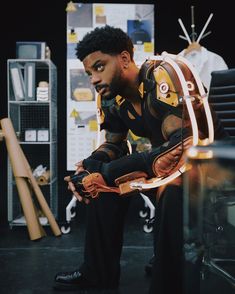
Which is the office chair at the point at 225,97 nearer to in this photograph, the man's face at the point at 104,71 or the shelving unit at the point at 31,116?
the man's face at the point at 104,71

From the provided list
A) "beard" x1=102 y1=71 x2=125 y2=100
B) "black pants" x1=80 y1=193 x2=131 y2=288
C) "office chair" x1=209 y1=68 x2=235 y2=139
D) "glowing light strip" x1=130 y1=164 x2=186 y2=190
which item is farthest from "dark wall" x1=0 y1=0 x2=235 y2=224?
"glowing light strip" x1=130 y1=164 x2=186 y2=190

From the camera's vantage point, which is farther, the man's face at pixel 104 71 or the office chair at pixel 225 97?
the office chair at pixel 225 97

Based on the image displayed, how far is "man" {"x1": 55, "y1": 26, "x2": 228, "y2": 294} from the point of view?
1.57 m

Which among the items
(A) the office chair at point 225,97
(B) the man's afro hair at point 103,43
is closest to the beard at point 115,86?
(B) the man's afro hair at point 103,43

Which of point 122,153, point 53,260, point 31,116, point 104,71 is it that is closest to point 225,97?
point 122,153

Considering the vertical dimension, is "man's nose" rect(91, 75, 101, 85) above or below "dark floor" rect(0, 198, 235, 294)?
above

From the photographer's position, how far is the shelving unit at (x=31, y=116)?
350cm

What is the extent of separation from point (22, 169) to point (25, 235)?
1.69 feet

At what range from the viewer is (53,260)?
8.46ft

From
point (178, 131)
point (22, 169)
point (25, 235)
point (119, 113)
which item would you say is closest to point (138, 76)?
point (119, 113)

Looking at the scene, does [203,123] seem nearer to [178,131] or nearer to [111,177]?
[178,131]

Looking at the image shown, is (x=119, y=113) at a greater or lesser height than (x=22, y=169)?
greater

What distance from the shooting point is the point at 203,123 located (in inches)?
66.1

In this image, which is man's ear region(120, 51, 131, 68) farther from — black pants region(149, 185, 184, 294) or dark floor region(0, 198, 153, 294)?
dark floor region(0, 198, 153, 294)
